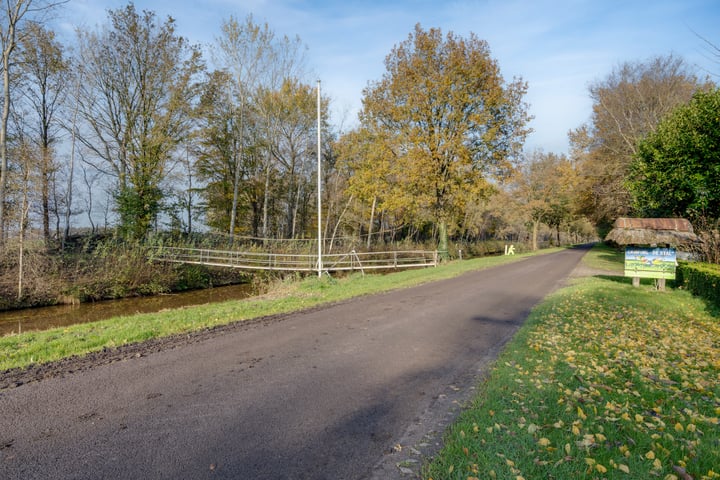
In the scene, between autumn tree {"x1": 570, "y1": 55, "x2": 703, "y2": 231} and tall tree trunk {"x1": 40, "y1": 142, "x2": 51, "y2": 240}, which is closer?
tall tree trunk {"x1": 40, "y1": 142, "x2": 51, "y2": 240}

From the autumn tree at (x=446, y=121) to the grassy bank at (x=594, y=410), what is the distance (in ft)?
54.7

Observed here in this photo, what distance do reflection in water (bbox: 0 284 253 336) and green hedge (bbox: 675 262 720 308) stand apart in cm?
1766

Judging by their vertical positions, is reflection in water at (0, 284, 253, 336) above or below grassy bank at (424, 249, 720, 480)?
below

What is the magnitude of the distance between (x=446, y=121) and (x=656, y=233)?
45.6 ft

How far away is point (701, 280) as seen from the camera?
1170 centimetres

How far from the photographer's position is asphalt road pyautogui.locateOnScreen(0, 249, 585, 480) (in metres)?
3.09

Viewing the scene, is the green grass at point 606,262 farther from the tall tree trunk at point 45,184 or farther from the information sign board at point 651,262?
the tall tree trunk at point 45,184

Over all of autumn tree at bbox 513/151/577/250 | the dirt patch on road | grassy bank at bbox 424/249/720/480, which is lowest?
the dirt patch on road

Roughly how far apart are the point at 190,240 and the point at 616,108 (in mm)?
32511

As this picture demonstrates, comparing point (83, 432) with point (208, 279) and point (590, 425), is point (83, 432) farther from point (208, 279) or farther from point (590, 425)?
point (208, 279)

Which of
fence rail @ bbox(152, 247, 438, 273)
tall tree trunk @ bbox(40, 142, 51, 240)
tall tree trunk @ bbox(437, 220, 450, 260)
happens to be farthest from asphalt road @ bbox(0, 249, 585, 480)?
tall tree trunk @ bbox(437, 220, 450, 260)

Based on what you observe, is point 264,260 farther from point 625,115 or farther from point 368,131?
point 625,115

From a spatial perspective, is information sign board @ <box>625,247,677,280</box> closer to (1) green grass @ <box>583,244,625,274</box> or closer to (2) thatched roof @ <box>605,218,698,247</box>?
(2) thatched roof @ <box>605,218,698,247</box>

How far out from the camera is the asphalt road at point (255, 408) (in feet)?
10.2
